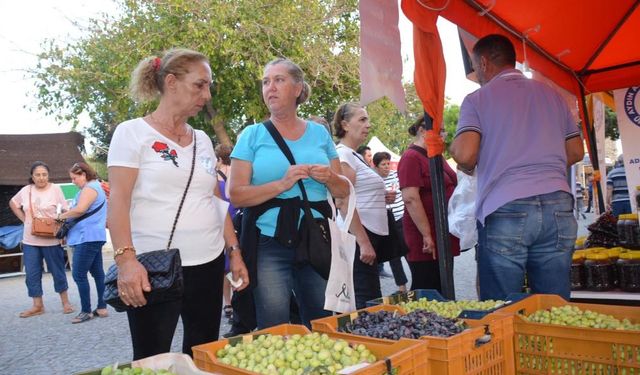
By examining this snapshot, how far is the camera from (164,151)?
2389mm

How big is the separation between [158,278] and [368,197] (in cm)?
228

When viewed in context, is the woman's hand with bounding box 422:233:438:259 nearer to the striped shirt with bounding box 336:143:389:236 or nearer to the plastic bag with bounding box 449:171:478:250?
the striped shirt with bounding box 336:143:389:236

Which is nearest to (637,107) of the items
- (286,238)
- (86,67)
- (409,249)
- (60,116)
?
(409,249)

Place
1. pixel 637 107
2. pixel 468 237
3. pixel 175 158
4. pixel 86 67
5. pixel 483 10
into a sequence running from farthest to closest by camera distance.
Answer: pixel 86 67 < pixel 637 107 < pixel 468 237 < pixel 483 10 < pixel 175 158

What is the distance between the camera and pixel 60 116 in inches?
662

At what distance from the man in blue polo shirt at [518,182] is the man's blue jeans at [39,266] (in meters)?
6.40

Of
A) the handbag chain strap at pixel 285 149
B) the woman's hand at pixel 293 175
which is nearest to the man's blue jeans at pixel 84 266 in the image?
the handbag chain strap at pixel 285 149

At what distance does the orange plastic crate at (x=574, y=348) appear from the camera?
200 centimetres

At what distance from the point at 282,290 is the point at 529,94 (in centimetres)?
164

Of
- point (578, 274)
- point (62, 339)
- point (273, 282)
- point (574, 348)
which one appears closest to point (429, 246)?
point (578, 274)

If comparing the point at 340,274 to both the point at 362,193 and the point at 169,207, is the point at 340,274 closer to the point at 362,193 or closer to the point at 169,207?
the point at 169,207

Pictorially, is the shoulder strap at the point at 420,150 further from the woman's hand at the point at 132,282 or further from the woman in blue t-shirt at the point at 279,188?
the woman's hand at the point at 132,282

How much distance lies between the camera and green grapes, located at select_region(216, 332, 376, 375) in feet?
6.02

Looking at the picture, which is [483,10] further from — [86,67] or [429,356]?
[86,67]
